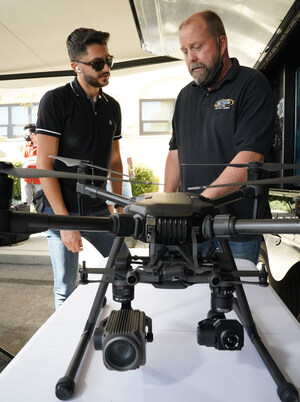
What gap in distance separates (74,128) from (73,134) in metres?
0.04

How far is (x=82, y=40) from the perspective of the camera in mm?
2129

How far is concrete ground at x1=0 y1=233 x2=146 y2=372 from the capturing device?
10.4 ft

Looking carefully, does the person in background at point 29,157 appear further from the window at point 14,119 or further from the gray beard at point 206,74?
the window at point 14,119

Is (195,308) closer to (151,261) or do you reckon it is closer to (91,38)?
(151,261)

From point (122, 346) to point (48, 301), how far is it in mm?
3478

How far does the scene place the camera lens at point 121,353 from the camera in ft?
2.23

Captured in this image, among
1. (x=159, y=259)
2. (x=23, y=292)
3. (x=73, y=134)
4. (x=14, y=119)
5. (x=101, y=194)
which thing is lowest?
(x=23, y=292)

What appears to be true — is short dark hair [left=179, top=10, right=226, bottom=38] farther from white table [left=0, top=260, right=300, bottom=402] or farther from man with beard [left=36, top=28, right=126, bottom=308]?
white table [left=0, top=260, right=300, bottom=402]

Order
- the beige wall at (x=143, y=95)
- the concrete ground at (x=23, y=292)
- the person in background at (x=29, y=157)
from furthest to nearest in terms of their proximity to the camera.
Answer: the beige wall at (x=143, y=95) → the person in background at (x=29, y=157) → the concrete ground at (x=23, y=292)

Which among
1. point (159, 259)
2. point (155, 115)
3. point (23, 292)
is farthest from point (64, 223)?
point (155, 115)

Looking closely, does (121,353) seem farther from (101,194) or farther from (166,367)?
(101,194)

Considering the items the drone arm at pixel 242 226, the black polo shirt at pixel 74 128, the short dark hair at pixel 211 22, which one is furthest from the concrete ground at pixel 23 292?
the short dark hair at pixel 211 22

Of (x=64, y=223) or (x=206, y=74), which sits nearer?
(x=64, y=223)

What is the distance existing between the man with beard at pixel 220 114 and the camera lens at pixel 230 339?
85 centimetres
